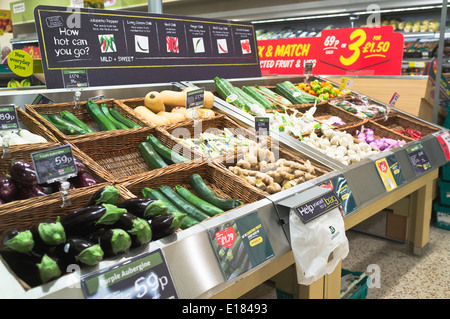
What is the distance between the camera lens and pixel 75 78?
226cm

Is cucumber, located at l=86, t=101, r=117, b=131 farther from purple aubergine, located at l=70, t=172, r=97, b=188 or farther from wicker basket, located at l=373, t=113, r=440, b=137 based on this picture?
wicker basket, located at l=373, t=113, r=440, b=137

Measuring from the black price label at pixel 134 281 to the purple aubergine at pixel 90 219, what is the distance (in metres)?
0.13

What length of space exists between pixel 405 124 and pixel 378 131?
49 cm

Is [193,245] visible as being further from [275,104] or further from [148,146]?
[275,104]

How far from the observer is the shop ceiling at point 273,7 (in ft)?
17.8

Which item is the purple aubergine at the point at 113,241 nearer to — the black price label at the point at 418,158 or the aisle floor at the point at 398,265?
the aisle floor at the point at 398,265

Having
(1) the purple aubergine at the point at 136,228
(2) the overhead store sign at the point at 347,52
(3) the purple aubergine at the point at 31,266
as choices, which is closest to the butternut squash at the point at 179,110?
(1) the purple aubergine at the point at 136,228

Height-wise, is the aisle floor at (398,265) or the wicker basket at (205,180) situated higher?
the wicker basket at (205,180)

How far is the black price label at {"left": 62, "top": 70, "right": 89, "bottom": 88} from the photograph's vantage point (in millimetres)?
2217

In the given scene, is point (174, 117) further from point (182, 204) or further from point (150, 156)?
point (182, 204)

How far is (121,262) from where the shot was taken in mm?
1015

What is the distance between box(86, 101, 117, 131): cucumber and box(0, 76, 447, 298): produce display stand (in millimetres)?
167

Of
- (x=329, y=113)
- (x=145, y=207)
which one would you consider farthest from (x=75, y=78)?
(x=329, y=113)

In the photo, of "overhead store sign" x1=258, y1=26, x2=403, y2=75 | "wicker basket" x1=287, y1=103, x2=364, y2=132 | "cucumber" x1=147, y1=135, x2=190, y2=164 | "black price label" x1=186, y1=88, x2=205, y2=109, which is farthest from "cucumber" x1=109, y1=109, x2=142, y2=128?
"overhead store sign" x1=258, y1=26, x2=403, y2=75
